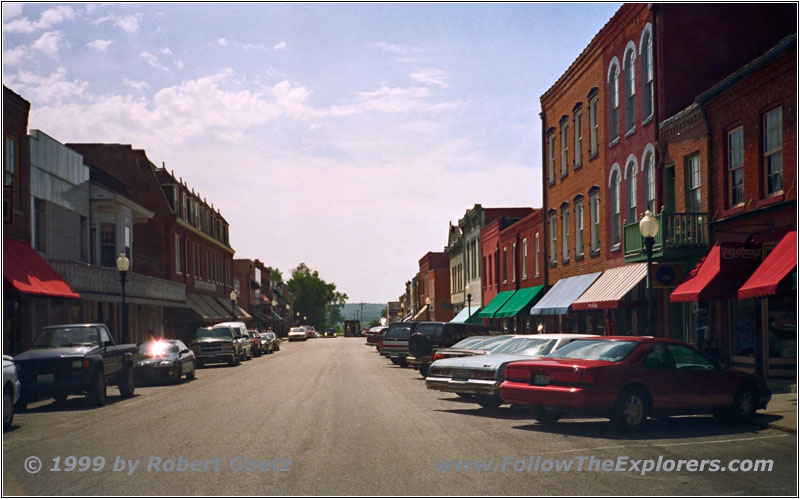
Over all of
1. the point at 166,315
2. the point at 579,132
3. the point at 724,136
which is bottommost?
the point at 166,315

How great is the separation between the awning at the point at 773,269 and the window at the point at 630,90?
1144 centimetres

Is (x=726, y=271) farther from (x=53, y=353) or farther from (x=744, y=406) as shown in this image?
(x=53, y=353)

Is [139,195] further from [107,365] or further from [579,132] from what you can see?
[107,365]

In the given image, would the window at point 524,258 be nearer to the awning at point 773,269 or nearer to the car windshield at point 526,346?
the car windshield at point 526,346

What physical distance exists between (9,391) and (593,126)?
80.3 ft

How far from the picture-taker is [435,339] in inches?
1100

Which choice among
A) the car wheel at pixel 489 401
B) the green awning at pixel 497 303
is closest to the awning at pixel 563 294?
the green awning at pixel 497 303

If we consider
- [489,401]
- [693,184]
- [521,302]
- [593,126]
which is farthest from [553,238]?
[489,401]

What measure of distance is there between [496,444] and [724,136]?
1384cm

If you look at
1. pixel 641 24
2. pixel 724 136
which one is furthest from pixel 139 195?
pixel 724 136

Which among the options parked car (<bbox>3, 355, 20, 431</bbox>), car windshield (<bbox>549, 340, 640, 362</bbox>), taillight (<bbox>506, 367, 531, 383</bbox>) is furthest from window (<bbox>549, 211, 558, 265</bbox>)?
parked car (<bbox>3, 355, 20, 431</bbox>)

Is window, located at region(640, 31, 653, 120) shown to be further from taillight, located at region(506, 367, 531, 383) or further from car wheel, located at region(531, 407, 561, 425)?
car wheel, located at region(531, 407, 561, 425)

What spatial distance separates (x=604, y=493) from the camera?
825 centimetres

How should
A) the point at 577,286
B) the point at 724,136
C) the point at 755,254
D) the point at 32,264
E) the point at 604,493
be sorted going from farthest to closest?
the point at 577,286 < the point at 32,264 < the point at 724,136 < the point at 755,254 < the point at 604,493
